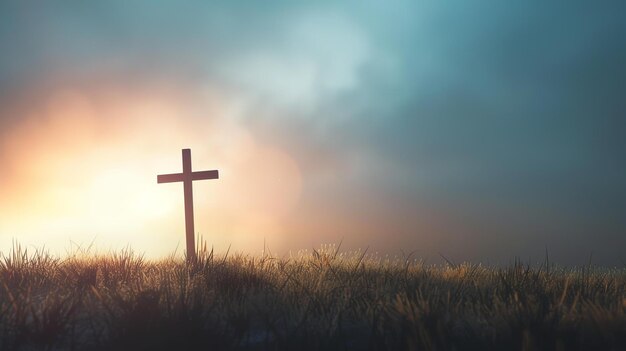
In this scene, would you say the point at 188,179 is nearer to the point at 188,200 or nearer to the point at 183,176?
the point at 183,176

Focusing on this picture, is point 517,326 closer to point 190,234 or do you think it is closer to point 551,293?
point 551,293

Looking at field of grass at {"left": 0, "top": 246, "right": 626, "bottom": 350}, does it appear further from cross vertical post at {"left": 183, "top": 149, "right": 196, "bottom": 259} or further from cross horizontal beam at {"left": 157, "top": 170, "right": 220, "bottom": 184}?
cross horizontal beam at {"left": 157, "top": 170, "right": 220, "bottom": 184}

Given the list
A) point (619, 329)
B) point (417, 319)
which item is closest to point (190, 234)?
point (417, 319)

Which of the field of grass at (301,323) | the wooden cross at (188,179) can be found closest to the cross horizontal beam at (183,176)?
the wooden cross at (188,179)

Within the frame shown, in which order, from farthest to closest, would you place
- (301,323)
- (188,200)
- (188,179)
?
(188,179)
(188,200)
(301,323)

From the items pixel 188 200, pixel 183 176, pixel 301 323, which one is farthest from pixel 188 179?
pixel 301 323

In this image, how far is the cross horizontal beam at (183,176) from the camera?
13.1 meters

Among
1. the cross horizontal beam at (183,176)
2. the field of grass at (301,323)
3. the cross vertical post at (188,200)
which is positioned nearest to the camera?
the field of grass at (301,323)

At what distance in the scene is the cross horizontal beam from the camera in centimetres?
1307

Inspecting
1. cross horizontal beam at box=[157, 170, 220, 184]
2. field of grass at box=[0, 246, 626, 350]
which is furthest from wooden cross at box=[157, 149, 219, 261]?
field of grass at box=[0, 246, 626, 350]

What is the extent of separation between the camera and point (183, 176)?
1316cm

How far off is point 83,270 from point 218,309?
406cm

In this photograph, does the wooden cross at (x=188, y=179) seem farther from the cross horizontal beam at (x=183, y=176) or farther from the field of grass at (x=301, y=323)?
the field of grass at (x=301, y=323)

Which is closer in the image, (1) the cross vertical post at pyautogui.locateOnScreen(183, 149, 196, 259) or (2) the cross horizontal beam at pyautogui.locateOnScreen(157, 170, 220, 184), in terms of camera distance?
(1) the cross vertical post at pyautogui.locateOnScreen(183, 149, 196, 259)
